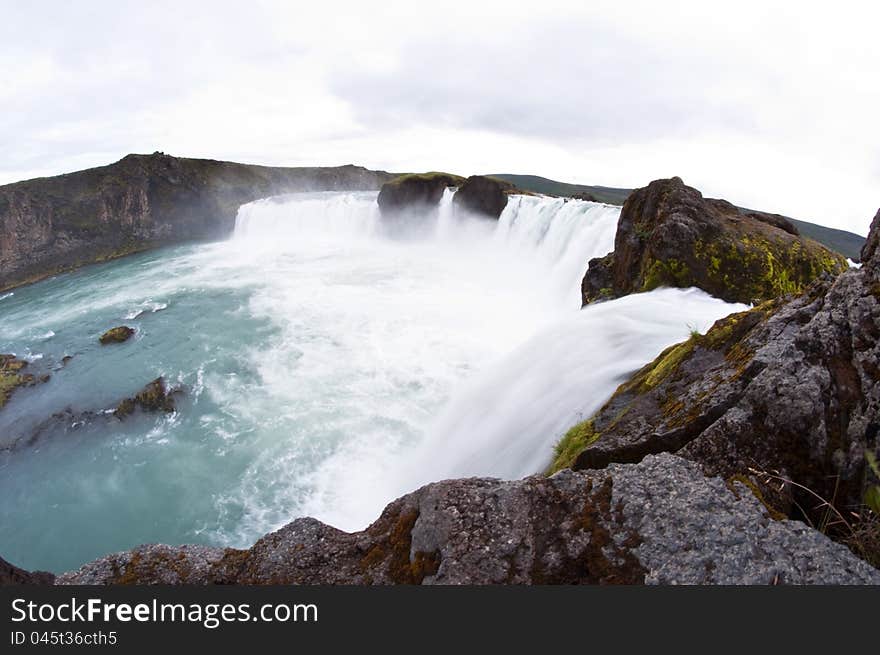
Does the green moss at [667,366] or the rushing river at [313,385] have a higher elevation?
the green moss at [667,366]

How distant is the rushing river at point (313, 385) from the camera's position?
10094 mm

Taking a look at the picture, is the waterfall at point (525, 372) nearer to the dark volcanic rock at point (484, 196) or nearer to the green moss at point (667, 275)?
the green moss at point (667, 275)

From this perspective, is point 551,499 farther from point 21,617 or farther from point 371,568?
point 21,617

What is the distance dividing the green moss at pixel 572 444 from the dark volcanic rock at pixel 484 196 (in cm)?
3586

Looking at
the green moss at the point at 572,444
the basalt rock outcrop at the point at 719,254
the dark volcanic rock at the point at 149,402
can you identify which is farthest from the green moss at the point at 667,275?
the dark volcanic rock at the point at 149,402

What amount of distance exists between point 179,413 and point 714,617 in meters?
20.0

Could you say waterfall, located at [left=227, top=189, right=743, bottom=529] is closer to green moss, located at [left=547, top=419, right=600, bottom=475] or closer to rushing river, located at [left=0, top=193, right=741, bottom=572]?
rushing river, located at [left=0, top=193, right=741, bottom=572]

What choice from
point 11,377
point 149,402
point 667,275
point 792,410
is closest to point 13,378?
point 11,377

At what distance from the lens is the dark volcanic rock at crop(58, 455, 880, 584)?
3.07 meters

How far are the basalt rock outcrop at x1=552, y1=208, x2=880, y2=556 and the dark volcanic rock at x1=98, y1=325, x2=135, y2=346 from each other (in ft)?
97.7

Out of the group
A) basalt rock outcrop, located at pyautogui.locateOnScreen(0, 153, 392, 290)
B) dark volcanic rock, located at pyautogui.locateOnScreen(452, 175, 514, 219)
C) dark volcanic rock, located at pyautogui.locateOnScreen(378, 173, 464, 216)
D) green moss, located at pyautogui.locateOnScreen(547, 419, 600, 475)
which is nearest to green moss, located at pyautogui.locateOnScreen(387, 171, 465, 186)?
dark volcanic rock, located at pyautogui.locateOnScreen(378, 173, 464, 216)

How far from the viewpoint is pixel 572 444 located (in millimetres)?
6555

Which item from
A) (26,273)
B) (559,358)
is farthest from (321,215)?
(559,358)

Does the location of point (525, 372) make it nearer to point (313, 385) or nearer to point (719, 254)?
point (719, 254)
